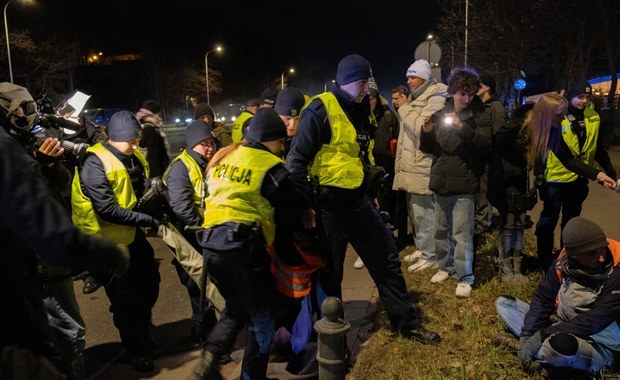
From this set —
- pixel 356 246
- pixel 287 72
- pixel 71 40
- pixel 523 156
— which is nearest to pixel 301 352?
pixel 356 246

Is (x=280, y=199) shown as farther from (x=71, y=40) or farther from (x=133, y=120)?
(x=71, y=40)

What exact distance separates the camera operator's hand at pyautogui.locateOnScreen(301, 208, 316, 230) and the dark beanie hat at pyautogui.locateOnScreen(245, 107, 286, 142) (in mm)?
540

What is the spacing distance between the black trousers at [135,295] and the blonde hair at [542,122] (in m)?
3.70

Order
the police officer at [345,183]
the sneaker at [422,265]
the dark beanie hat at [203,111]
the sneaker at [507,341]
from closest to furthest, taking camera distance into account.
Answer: the police officer at [345,183]
the sneaker at [507,341]
the sneaker at [422,265]
the dark beanie hat at [203,111]

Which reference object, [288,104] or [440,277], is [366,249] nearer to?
[440,277]

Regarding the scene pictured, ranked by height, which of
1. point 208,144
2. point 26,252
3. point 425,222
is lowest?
point 425,222

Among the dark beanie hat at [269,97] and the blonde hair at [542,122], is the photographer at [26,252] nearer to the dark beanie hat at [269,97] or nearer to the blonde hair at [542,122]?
the blonde hair at [542,122]

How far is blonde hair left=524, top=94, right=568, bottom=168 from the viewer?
191 inches

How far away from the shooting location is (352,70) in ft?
12.3

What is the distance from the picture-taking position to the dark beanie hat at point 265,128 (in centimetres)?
329

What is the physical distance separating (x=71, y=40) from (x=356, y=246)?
43.1 metres

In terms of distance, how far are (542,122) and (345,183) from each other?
2401 millimetres

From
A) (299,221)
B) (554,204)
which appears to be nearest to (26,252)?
(299,221)

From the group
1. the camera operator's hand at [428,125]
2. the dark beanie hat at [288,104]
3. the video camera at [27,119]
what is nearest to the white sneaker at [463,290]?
the camera operator's hand at [428,125]
